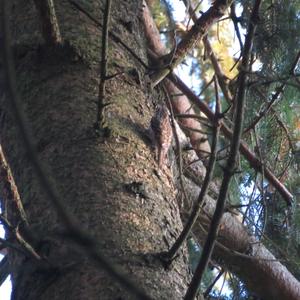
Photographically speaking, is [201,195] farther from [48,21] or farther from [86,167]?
[48,21]

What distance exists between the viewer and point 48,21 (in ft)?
4.43

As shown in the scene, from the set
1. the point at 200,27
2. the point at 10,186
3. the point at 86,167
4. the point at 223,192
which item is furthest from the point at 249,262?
the point at 223,192

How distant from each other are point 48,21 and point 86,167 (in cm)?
32

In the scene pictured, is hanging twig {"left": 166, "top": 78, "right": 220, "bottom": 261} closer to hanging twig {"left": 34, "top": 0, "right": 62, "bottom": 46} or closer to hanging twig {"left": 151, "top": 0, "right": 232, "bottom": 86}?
hanging twig {"left": 34, "top": 0, "right": 62, "bottom": 46}

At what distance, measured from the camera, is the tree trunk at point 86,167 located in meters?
1.05

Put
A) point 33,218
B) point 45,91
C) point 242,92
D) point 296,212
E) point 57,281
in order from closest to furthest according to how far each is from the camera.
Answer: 1. point 242,92
2. point 57,281
3. point 33,218
4. point 45,91
5. point 296,212

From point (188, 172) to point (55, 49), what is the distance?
926 mm

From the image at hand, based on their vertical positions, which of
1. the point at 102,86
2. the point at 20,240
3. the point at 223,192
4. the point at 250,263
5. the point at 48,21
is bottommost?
the point at 20,240

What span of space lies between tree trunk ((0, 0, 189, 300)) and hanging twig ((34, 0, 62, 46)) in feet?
0.06

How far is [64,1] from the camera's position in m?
1.57

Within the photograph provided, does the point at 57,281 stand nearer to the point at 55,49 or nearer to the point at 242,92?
the point at 242,92

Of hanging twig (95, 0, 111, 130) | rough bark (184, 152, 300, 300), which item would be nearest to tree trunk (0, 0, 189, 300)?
hanging twig (95, 0, 111, 130)

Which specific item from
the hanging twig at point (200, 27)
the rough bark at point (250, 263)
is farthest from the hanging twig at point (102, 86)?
the rough bark at point (250, 263)

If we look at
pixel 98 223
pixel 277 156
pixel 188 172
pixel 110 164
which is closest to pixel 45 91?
pixel 110 164
